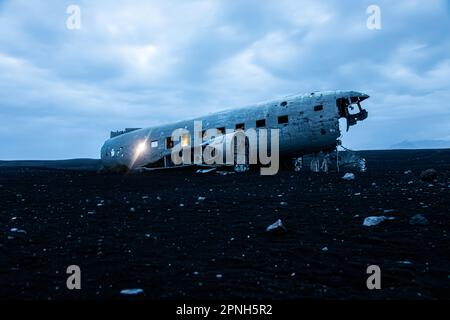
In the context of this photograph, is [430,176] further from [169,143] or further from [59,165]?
[59,165]

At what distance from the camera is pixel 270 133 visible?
19531mm

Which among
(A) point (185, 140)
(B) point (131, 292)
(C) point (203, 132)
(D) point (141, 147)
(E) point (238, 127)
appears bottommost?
(B) point (131, 292)

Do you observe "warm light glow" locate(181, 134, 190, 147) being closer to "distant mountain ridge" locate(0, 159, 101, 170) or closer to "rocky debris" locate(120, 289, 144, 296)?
"distant mountain ridge" locate(0, 159, 101, 170)

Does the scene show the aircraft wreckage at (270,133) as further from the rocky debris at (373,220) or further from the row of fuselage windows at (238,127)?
the rocky debris at (373,220)

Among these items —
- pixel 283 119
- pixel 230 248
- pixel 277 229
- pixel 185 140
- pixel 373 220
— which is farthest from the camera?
pixel 185 140

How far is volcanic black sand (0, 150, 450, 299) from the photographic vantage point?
3254 millimetres

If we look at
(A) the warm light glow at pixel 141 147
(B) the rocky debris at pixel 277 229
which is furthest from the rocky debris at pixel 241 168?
(B) the rocky debris at pixel 277 229

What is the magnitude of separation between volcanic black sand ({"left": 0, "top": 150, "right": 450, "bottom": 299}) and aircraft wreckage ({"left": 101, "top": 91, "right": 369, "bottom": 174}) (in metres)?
10.7

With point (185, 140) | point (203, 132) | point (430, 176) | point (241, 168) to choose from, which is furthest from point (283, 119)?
point (430, 176)

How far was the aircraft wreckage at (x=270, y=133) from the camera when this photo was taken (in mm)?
18297

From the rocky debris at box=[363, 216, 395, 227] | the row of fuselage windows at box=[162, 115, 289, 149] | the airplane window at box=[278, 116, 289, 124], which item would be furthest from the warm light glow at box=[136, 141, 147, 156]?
the rocky debris at box=[363, 216, 395, 227]

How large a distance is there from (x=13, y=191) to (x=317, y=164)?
1532cm

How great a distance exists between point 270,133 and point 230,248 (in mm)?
15464
